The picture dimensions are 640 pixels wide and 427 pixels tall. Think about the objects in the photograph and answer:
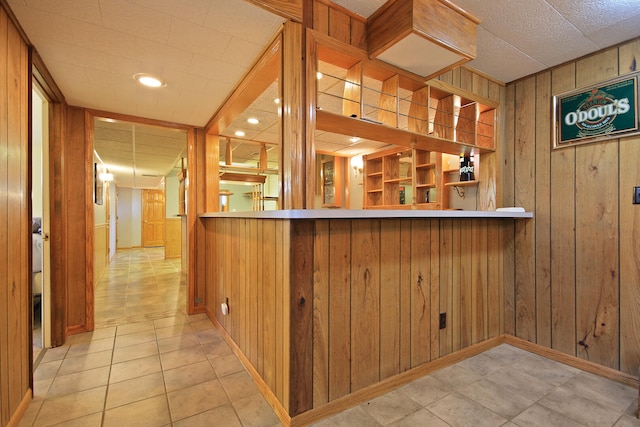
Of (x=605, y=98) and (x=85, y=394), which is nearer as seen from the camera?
(x=85, y=394)

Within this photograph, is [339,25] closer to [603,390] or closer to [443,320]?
[443,320]

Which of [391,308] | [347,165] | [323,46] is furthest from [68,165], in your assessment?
[347,165]

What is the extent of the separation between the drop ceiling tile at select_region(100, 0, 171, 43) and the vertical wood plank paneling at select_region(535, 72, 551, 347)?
262 centimetres

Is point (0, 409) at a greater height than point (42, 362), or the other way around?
point (0, 409)

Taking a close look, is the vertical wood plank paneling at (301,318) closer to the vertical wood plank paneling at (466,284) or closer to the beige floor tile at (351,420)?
the beige floor tile at (351,420)

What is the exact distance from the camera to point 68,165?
270 cm

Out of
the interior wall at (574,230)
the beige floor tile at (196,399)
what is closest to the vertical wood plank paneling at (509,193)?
the interior wall at (574,230)

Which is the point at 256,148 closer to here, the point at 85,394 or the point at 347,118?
the point at 347,118

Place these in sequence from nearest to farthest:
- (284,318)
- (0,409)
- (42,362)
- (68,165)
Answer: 1. (0,409)
2. (284,318)
3. (42,362)
4. (68,165)

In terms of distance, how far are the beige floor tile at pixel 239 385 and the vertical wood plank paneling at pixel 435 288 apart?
1.18m

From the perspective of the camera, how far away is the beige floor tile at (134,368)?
1.96m

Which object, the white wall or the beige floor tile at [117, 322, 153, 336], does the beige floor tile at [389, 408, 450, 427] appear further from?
the white wall

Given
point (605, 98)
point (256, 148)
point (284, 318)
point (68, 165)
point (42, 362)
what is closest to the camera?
point (284, 318)

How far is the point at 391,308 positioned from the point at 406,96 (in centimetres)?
194
